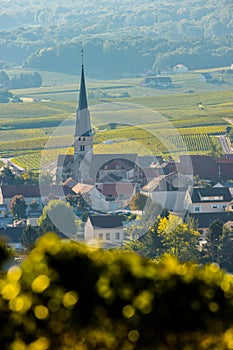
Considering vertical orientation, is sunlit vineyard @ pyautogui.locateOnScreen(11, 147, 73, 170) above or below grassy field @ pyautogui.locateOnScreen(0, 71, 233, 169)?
above

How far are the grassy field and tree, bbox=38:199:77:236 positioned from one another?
1241 cm

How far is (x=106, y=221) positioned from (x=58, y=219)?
125 cm

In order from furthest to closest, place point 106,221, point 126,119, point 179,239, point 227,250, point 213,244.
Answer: point 126,119 < point 106,221 < point 179,239 < point 213,244 < point 227,250

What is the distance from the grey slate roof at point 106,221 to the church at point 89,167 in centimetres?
735

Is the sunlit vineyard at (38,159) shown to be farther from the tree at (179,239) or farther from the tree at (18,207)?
the tree at (179,239)

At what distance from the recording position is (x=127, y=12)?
479 ft

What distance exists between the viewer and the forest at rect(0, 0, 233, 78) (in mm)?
101062

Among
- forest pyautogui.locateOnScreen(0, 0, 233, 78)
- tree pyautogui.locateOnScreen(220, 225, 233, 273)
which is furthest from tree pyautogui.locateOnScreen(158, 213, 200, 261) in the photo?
forest pyautogui.locateOnScreen(0, 0, 233, 78)

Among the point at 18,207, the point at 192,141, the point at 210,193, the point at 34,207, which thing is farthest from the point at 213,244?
the point at 192,141

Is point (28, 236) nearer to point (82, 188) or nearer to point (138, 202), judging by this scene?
point (138, 202)

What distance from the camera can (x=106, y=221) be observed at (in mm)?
25922

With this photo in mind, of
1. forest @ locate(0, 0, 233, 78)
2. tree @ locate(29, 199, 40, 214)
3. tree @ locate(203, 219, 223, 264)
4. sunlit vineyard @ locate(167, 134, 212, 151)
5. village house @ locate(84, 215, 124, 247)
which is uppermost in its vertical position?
tree @ locate(203, 219, 223, 264)

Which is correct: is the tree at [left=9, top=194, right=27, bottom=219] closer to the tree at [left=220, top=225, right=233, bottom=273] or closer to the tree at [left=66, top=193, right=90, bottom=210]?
the tree at [left=66, top=193, right=90, bottom=210]

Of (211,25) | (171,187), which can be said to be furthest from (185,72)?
(171,187)
